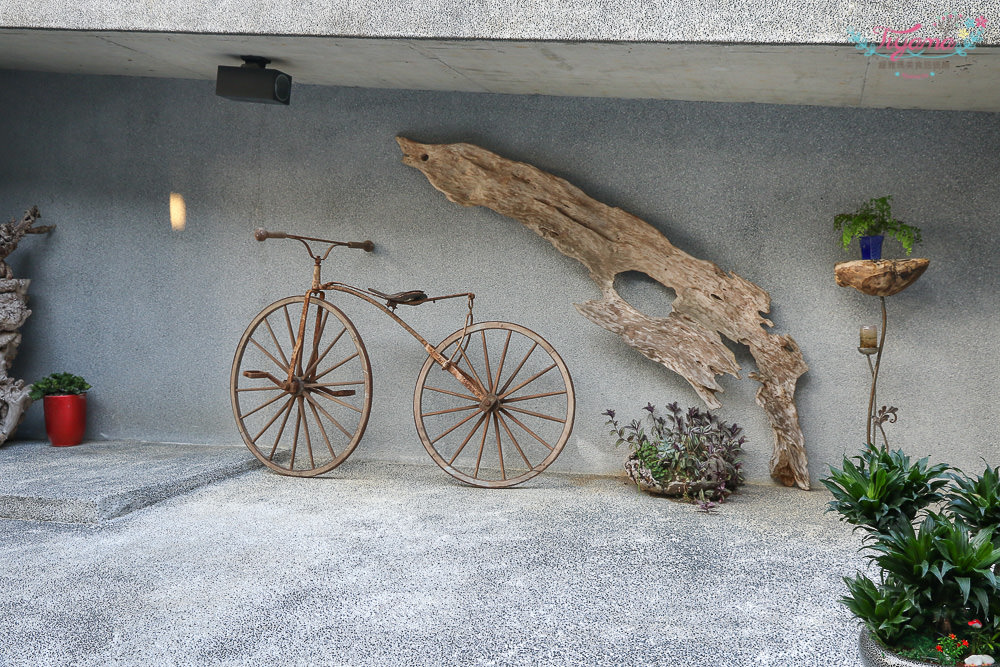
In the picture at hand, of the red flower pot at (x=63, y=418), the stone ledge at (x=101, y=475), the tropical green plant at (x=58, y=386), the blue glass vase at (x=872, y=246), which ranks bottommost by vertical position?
the stone ledge at (x=101, y=475)

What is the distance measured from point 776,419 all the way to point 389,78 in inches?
107

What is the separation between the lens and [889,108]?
13.0ft

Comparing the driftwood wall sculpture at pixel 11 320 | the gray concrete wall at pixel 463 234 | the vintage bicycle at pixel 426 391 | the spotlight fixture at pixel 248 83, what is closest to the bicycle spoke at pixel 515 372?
the vintage bicycle at pixel 426 391

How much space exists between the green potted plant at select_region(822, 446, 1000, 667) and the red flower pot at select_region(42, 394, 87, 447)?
4.51 m

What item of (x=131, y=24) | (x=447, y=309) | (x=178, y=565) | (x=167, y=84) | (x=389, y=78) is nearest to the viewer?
(x=178, y=565)

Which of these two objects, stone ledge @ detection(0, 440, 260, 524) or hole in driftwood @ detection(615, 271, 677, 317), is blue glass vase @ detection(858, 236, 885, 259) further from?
stone ledge @ detection(0, 440, 260, 524)

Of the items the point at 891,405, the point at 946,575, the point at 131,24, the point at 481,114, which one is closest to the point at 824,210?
the point at 891,405

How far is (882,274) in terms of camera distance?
3.65 m

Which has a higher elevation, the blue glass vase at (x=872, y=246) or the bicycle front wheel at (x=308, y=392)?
the blue glass vase at (x=872, y=246)

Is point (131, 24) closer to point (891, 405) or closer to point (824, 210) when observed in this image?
point (824, 210)

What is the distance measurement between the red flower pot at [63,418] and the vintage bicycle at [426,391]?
3.27 ft

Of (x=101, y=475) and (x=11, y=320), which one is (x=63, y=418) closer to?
(x=11, y=320)

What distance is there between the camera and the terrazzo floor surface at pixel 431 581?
2203 millimetres

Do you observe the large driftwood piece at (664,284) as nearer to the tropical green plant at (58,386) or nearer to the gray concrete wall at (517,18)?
the gray concrete wall at (517,18)
